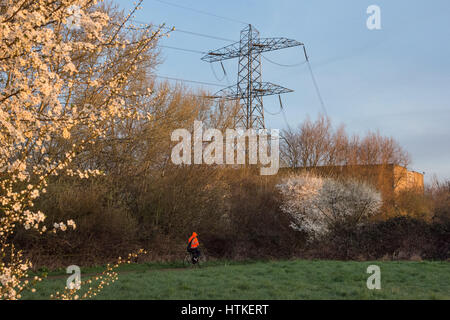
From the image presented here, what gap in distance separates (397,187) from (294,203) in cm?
1240

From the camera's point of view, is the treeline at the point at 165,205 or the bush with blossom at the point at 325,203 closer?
the treeline at the point at 165,205

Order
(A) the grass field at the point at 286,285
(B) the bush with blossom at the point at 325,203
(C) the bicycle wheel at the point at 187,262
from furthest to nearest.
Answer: (B) the bush with blossom at the point at 325,203 < (C) the bicycle wheel at the point at 187,262 < (A) the grass field at the point at 286,285

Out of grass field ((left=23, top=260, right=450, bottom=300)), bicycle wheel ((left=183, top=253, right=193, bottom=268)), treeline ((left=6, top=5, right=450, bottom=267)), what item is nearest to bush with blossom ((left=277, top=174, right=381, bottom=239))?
treeline ((left=6, top=5, right=450, bottom=267))

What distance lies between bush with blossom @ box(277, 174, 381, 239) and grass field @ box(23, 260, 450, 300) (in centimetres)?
1051

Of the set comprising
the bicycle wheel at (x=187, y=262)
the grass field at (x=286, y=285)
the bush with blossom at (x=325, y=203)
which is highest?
the bush with blossom at (x=325, y=203)

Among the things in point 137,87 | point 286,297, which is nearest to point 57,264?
point 137,87

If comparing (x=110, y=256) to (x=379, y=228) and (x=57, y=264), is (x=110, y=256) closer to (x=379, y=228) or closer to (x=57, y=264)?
(x=57, y=264)

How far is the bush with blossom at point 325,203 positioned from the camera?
2444cm

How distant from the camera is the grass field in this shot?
9.21 m

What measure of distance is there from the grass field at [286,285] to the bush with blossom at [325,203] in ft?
34.5

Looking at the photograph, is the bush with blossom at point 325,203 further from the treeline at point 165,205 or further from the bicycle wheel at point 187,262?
the bicycle wheel at point 187,262

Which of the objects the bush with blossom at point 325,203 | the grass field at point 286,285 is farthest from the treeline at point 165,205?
the grass field at point 286,285

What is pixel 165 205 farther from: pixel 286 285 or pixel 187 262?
pixel 286 285

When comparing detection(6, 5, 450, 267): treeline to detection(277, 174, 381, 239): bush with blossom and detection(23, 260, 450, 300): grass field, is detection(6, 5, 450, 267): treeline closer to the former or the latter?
detection(277, 174, 381, 239): bush with blossom
